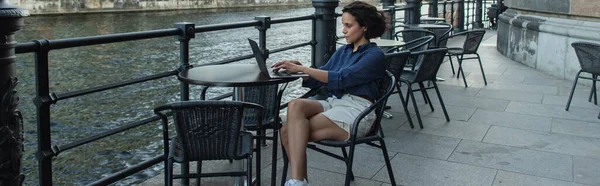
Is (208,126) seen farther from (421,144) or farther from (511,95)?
(511,95)

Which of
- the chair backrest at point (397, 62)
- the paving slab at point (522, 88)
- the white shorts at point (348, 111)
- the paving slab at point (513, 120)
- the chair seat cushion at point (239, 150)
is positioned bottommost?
the paving slab at point (513, 120)

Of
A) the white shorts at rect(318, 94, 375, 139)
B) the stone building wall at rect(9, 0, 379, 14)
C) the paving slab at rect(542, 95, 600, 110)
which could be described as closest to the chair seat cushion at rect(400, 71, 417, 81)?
the paving slab at rect(542, 95, 600, 110)

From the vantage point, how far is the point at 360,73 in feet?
11.8

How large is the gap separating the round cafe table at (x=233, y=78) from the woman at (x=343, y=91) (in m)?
0.18

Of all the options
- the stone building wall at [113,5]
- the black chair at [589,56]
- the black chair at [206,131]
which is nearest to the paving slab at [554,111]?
the black chair at [589,56]

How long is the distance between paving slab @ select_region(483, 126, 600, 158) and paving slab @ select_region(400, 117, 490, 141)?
92 mm

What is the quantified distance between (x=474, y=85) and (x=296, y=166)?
533cm

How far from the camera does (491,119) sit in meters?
6.05

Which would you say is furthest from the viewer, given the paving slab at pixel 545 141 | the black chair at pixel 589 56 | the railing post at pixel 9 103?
the black chair at pixel 589 56

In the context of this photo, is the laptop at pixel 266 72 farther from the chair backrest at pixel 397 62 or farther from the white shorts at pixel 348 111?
the chair backrest at pixel 397 62

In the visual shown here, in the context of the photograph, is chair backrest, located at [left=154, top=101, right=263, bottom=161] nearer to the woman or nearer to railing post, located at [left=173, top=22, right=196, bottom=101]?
the woman

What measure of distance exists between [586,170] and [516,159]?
46 centimetres

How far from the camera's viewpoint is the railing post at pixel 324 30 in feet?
20.1

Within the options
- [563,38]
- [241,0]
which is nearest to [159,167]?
[563,38]
